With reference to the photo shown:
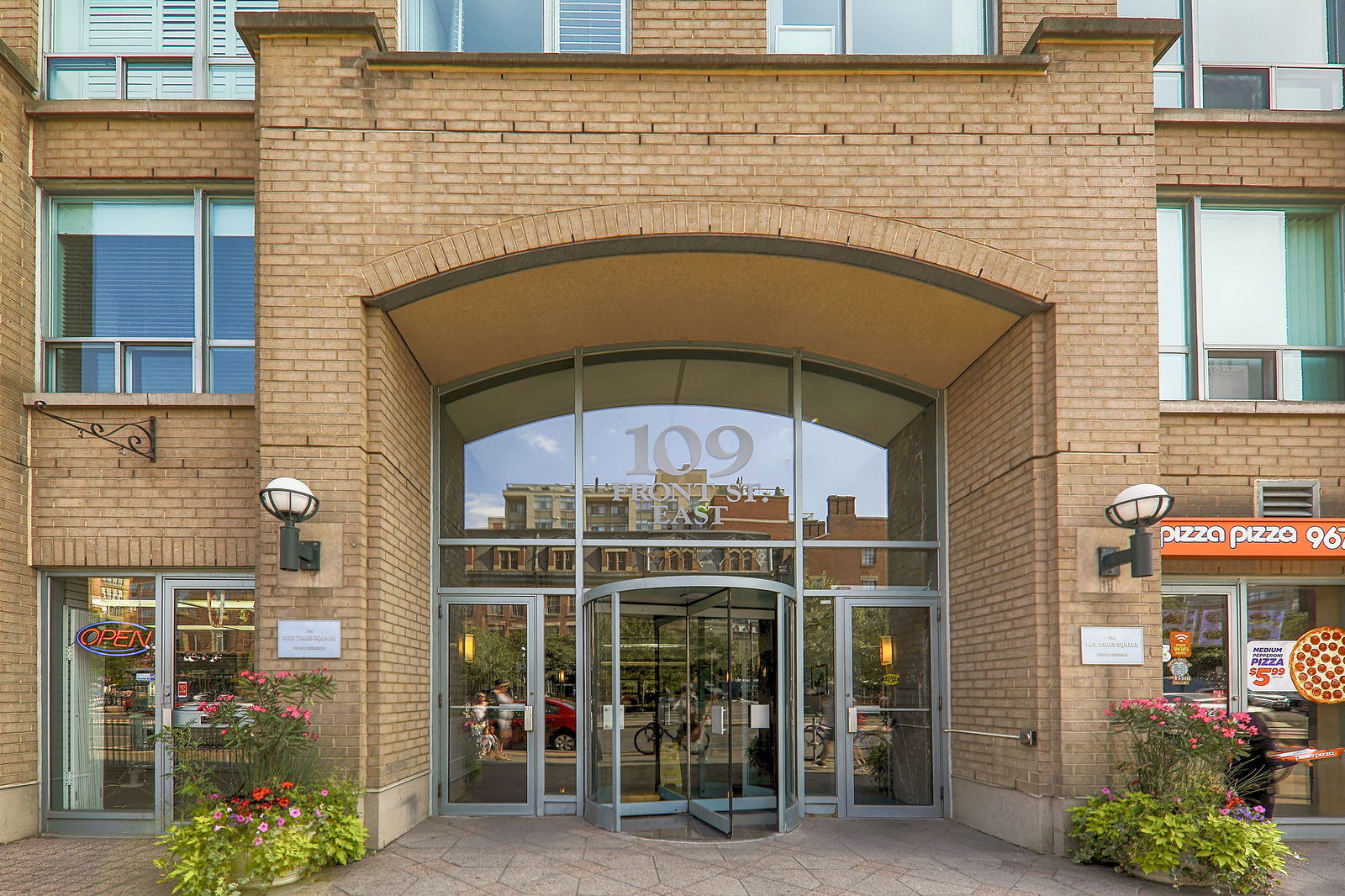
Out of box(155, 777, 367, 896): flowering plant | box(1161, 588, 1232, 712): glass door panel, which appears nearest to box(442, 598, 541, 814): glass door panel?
box(155, 777, 367, 896): flowering plant

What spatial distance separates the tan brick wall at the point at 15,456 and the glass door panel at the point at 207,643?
109cm

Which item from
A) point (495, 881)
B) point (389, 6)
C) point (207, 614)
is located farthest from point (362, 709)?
point (389, 6)

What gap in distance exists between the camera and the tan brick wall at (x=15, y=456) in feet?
27.9

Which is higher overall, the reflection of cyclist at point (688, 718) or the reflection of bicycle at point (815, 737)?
the reflection of cyclist at point (688, 718)

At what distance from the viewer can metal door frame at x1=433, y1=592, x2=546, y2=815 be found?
9.78 meters

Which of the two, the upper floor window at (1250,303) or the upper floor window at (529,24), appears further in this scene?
the upper floor window at (1250,303)

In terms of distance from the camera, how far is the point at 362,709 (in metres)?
7.77

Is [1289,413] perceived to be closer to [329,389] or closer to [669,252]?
[669,252]

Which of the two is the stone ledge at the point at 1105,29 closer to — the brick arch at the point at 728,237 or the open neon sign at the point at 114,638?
the brick arch at the point at 728,237

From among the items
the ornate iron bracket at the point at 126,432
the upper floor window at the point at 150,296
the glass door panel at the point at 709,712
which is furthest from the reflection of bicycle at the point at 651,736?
the ornate iron bracket at the point at 126,432

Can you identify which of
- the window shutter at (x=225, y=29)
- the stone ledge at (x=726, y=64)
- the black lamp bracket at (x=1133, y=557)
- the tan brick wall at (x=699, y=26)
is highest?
the window shutter at (x=225, y=29)

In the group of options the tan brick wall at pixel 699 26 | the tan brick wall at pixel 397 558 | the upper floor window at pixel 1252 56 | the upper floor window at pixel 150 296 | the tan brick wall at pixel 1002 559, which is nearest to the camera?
the tan brick wall at pixel 397 558

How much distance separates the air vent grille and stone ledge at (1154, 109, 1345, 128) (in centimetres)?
313

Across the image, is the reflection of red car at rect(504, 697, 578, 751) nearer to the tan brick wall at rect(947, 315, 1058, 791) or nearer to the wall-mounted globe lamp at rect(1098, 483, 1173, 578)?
the tan brick wall at rect(947, 315, 1058, 791)
